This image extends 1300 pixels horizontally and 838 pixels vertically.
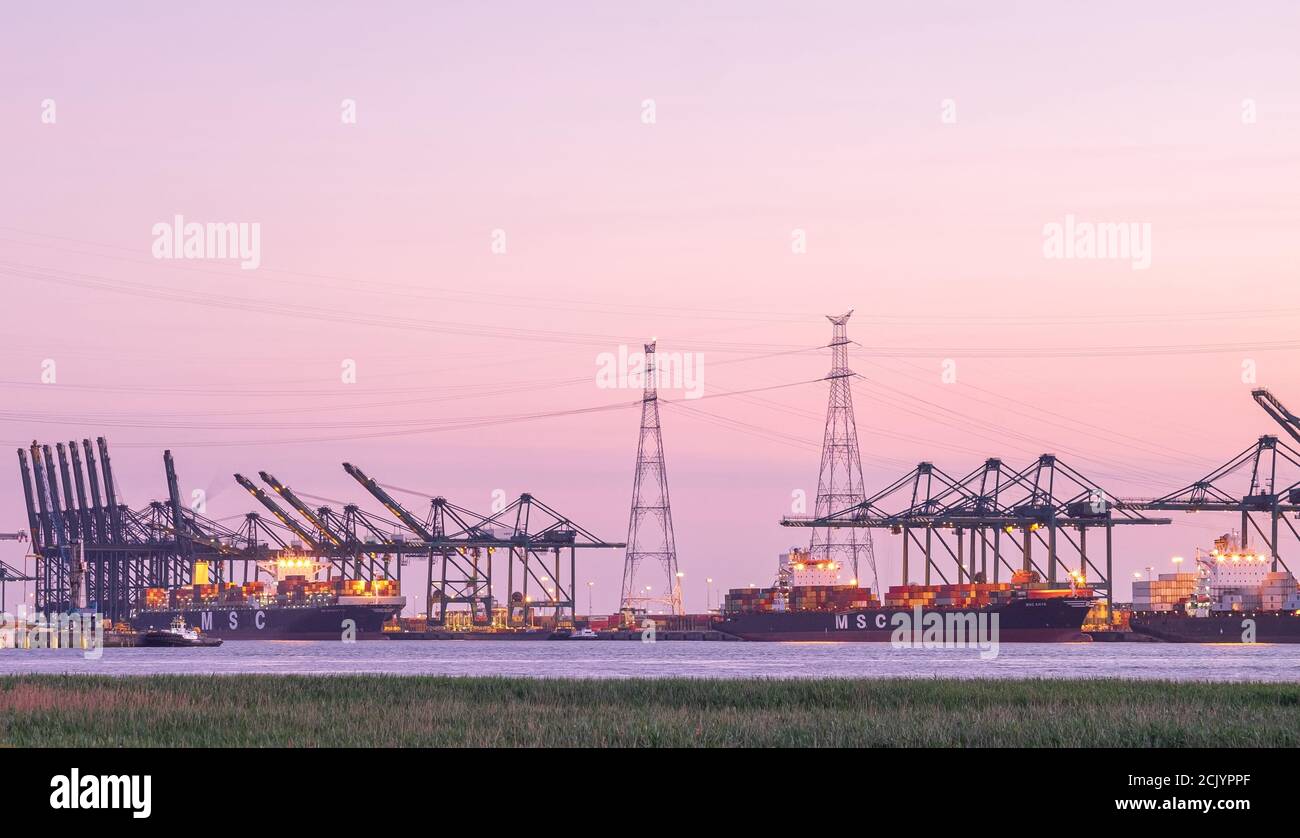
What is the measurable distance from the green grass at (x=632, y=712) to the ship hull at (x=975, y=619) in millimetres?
120145

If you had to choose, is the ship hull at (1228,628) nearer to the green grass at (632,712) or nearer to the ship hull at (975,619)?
the ship hull at (975,619)

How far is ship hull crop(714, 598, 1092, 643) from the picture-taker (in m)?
184

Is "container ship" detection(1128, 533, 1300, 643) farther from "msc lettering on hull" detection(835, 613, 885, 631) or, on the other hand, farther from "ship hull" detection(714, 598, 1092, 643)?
"msc lettering on hull" detection(835, 613, 885, 631)

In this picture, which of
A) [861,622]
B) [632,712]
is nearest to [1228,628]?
[861,622]

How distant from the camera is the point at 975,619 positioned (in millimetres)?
185500

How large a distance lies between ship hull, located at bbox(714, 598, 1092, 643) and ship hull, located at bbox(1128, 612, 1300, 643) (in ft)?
36.2

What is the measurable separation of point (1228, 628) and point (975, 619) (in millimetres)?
29420

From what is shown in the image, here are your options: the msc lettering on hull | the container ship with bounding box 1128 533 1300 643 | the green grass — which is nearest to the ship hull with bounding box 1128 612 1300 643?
the container ship with bounding box 1128 533 1300 643

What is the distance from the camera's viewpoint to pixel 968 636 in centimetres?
18512
